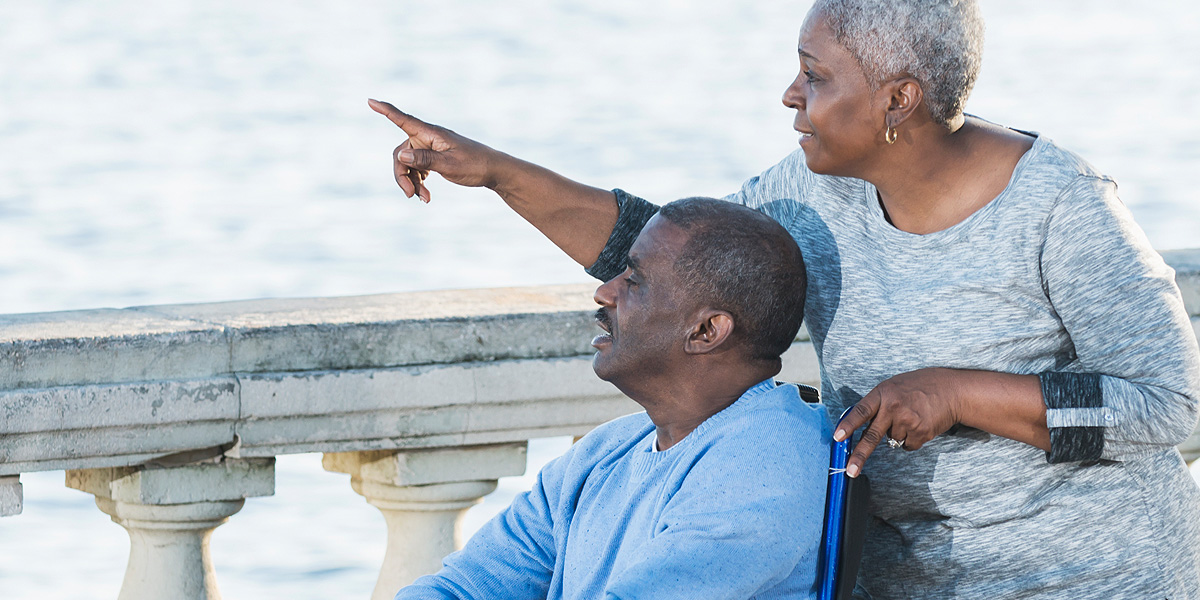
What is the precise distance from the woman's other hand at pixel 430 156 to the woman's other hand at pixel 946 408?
2.33ft

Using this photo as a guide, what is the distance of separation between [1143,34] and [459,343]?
20.0 m

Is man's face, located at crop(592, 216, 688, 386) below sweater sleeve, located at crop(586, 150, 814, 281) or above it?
below

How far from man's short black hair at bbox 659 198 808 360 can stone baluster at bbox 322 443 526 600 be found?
62 centimetres

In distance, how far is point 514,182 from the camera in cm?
244

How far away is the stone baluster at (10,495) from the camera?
2.32 m

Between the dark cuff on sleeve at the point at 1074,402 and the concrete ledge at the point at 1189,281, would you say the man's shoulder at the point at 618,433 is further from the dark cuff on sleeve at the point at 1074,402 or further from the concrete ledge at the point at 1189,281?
the concrete ledge at the point at 1189,281

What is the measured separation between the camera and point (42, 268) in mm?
9930

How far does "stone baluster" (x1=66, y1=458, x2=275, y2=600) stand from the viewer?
243cm

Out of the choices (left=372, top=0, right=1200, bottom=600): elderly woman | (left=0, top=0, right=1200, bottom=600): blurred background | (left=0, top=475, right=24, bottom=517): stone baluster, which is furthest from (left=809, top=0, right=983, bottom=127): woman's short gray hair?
(left=0, top=0, right=1200, bottom=600): blurred background

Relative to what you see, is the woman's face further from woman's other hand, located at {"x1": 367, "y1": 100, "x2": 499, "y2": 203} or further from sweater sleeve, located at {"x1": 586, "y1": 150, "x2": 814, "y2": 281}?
woman's other hand, located at {"x1": 367, "y1": 100, "x2": 499, "y2": 203}

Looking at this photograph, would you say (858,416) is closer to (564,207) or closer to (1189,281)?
(564,207)

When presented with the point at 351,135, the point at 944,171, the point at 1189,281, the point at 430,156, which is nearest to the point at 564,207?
A: the point at 430,156

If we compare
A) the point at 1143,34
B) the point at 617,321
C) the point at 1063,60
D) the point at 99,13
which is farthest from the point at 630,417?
the point at 99,13

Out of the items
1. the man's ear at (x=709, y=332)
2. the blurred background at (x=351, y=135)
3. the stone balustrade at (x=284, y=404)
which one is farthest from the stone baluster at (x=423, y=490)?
the blurred background at (x=351, y=135)
